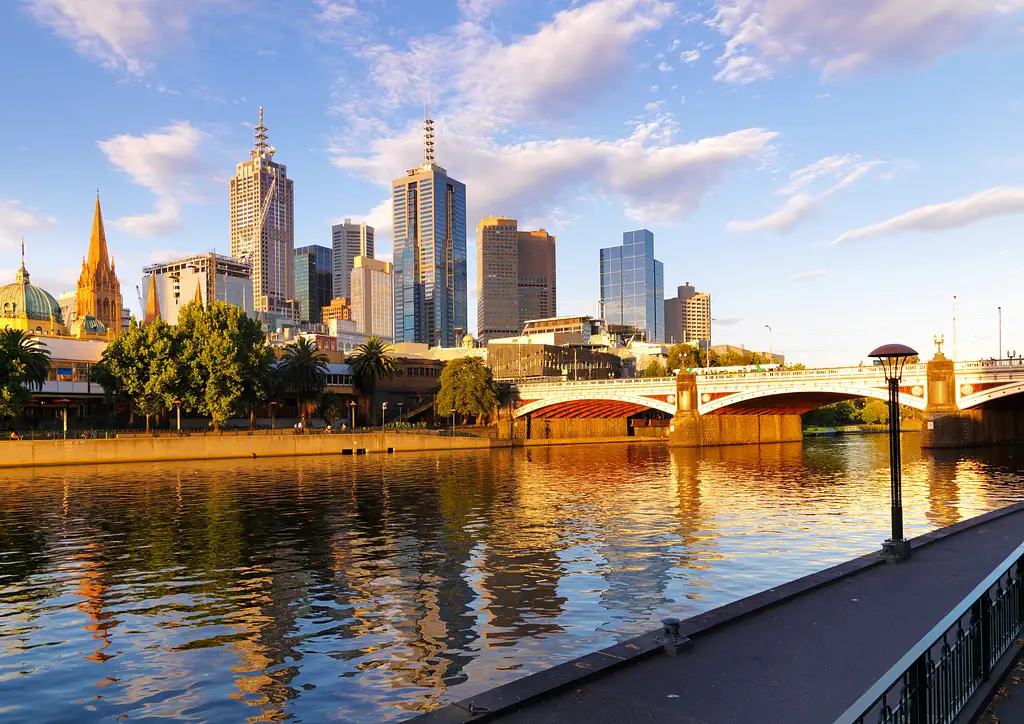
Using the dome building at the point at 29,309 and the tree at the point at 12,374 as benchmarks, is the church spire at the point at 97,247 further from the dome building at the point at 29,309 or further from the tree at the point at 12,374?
the tree at the point at 12,374

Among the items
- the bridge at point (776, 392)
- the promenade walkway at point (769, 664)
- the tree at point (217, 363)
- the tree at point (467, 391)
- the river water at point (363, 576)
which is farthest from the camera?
the tree at point (467, 391)

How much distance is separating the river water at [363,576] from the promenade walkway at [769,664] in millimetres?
3341

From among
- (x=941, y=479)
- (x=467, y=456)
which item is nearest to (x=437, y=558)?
(x=941, y=479)

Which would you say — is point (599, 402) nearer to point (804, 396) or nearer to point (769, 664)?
point (804, 396)

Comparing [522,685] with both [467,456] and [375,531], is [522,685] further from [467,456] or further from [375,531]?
[467,456]

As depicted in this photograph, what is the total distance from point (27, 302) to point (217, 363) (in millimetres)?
96973

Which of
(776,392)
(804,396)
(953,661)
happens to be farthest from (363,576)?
(804,396)

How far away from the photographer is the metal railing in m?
7.61

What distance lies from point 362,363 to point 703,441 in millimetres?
55532

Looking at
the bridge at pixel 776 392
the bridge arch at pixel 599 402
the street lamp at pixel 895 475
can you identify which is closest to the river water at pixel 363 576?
the street lamp at pixel 895 475

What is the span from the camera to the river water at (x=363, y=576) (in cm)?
1509

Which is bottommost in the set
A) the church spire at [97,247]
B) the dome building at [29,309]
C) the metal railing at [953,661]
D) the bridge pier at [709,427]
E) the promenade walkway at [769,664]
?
the bridge pier at [709,427]

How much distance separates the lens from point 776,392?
10169 cm

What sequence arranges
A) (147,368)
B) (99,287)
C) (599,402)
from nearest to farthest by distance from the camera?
(147,368) < (599,402) < (99,287)
